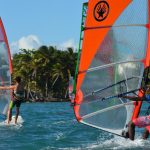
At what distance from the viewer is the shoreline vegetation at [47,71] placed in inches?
2846

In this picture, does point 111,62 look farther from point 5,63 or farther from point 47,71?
point 47,71

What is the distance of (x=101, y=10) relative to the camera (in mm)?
10883

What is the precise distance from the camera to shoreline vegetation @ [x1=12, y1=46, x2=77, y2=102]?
7229 cm

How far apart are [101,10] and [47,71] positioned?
6261cm

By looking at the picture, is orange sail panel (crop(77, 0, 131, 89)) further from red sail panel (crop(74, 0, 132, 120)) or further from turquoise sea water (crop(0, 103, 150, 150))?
turquoise sea water (crop(0, 103, 150, 150))

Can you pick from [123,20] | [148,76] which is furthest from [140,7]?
[148,76]

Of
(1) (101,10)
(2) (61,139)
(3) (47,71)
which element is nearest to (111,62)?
(1) (101,10)

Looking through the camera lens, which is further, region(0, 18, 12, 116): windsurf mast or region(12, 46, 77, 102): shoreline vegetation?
region(12, 46, 77, 102): shoreline vegetation

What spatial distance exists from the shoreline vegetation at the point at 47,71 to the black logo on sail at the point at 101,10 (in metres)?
60.5

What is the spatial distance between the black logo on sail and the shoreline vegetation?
60.5 meters

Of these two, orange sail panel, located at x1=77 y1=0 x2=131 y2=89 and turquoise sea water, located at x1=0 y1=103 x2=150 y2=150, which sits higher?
orange sail panel, located at x1=77 y1=0 x2=131 y2=89

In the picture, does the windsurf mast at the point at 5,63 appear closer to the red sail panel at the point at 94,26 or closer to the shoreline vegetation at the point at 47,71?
the red sail panel at the point at 94,26

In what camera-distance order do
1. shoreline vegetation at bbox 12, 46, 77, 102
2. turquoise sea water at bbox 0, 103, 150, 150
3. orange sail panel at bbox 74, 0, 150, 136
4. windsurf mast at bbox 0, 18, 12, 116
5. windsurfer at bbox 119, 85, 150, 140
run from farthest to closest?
shoreline vegetation at bbox 12, 46, 77, 102 < windsurf mast at bbox 0, 18, 12, 116 < orange sail panel at bbox 74, 0, 150, 136 < turquoise sea water at bbox 0, 103, 150, 150 < windsurfer at bbox 119, 85, 150, 140

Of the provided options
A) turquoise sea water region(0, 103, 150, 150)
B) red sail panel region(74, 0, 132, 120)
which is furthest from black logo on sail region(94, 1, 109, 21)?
turquoise sea water region(0, 103, 150, 150)
